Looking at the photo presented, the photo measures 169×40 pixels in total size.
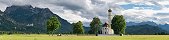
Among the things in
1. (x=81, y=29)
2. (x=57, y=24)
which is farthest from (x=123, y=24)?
(x=57, y=24)

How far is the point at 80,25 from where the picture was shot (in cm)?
19962

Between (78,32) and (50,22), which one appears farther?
(78,32)

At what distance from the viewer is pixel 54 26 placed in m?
175

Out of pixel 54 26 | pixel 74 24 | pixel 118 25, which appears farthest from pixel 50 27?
pixel 118 25

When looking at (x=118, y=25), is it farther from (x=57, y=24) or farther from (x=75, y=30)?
(x=57, y=24)

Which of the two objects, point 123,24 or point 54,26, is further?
point 123,24

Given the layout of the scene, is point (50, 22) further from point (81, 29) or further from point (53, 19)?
point (81, 29)

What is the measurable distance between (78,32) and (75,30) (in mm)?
2816

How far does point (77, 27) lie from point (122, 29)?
24.9m

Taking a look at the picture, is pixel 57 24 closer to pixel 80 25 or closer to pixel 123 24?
pixel 80 25

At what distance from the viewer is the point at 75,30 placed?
19938cm

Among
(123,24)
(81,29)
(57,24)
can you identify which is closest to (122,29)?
(123,24)

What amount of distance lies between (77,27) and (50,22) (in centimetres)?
2665

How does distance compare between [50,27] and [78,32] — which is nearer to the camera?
[50,27]
